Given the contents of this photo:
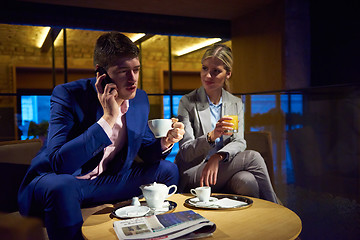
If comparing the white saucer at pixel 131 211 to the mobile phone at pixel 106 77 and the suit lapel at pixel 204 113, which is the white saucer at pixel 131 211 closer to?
the mobile phone at pixel 106 77

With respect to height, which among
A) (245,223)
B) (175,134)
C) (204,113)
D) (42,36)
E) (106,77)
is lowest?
(245,223)

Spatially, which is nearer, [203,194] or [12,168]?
[203,194]

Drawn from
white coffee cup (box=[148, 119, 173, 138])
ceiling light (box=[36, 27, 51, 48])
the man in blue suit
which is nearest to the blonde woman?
the man in blue suit

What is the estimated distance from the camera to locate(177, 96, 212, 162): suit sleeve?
1921 mm

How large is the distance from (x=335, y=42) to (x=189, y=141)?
11.5 feet

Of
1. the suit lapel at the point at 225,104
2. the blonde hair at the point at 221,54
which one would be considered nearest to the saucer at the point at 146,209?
the suit lapel at the point at 225,104

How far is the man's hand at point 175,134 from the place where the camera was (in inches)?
65.5

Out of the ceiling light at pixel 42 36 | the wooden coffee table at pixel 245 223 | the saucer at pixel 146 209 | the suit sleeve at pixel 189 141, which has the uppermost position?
the ceiling light at pixel 42 36

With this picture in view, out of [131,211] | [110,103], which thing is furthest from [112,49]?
[131,211]

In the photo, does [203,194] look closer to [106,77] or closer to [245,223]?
[245,223]

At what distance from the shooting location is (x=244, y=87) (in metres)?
5.66

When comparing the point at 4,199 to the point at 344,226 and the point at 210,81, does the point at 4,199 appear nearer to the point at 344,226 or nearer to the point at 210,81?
the point at 210,81

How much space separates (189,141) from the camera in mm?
1983

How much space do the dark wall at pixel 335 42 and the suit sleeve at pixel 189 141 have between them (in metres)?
3.08
